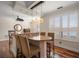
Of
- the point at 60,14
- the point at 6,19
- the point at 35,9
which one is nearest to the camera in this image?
the point at 6,19

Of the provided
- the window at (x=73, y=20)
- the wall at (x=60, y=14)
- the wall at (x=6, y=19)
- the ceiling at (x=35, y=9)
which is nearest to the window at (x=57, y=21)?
the wall at (x=60, y=14)

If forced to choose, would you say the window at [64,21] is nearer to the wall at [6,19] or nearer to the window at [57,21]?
the window at [57,21]

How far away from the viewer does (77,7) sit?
2.61 meters

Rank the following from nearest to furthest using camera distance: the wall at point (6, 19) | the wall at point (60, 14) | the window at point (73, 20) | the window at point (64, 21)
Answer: the wall at point (6, 19), the wall at point (60, 14), the window at point (64, 21), the window at point (73, 20)

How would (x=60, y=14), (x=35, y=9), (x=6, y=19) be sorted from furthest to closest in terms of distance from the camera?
(x=60, y=14) → (x=35, y=9) → (x=6, y=19)

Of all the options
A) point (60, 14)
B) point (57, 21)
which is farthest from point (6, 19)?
point (60, 14)

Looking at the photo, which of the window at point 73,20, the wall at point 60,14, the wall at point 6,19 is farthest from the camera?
the window at point 73,20

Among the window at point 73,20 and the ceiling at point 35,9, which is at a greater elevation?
the ceiling at point 35,9

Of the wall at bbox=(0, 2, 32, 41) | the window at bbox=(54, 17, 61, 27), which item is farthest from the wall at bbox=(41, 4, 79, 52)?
the wall at bbox=(0, 2, 32, 41)

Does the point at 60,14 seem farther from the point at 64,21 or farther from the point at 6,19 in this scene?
the point at 6,19

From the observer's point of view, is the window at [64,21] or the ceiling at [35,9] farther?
the window at [64,21]

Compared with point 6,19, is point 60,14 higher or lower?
higher

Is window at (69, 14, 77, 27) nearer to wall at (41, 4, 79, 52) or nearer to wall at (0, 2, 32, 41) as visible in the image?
wall at (41, 4, 79, 52)

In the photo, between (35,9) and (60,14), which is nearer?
(35,9)
